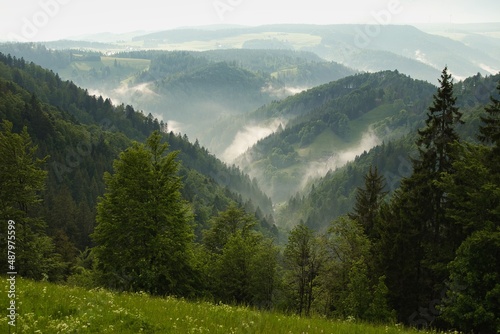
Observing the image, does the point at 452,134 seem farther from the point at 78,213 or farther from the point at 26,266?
the point at 78,213

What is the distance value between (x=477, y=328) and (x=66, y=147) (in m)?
177

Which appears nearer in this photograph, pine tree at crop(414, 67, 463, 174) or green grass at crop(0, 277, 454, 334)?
green grass at crop(0, 277, 454, 334)

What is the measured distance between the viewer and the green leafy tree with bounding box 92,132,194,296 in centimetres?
3036

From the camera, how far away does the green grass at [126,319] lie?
9.71 meters

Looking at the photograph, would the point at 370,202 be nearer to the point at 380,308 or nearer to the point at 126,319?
Answer: the point at 380,308

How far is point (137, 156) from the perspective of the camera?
31609 mm

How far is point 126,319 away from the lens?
35.1ft

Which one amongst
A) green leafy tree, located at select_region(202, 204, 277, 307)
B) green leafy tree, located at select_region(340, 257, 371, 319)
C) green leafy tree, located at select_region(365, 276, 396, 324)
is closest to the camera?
green leafy tree, located at select_region(365, 276, 396, 324)

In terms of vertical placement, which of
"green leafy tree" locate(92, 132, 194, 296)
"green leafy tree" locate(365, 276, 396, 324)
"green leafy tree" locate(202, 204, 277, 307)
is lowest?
"green leafy tree" locate(202, 204, 277, 307)

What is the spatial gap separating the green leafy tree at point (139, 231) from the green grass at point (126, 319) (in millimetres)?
A: 17468

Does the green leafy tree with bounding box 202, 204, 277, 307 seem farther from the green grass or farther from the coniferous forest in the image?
the green grass

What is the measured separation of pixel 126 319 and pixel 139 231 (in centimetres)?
2093

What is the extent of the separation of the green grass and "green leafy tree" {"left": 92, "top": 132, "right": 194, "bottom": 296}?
688 inches

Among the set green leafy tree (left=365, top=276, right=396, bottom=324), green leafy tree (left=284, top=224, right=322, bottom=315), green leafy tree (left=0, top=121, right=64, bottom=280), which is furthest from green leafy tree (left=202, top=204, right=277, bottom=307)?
green leafy tree (left=0, top=121, right=64, bottom=280)
